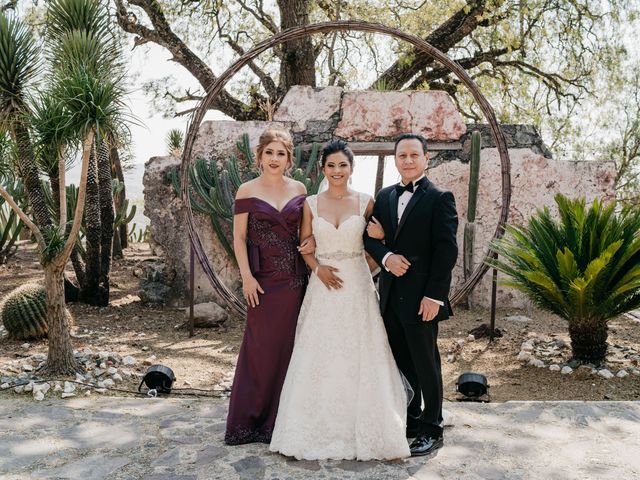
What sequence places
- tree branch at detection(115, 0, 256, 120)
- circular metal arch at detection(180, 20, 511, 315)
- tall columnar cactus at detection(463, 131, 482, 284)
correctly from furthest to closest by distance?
Result: tree branch at detection(115, 0, 256, 120) → tall columnar cactus at detection(463, 131, 482, 284) → circular metal arch at detection(180, 20, 511, 315)

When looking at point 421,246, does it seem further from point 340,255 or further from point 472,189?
point 472,189

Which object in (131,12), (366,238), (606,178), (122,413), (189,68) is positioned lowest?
(122,413)

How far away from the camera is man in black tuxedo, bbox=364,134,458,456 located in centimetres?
319

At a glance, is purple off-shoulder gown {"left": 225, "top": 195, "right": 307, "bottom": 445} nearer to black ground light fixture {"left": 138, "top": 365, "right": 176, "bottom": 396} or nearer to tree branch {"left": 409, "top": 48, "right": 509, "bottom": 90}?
black ground light fixture {"left": 138, "top": 365, "right": 176, "bottom": 396}

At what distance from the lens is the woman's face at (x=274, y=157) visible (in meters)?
3.47

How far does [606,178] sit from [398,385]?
18.7 ft

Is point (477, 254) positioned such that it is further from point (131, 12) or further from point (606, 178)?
point (131, 12)

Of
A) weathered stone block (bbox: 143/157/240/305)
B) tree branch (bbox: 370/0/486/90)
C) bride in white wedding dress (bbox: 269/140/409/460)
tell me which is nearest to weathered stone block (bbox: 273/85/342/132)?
weathered stone block (bbox: 143/157/240/305)

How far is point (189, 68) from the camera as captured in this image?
35.0 feet

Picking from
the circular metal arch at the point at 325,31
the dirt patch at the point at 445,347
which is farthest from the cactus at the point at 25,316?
the circular metal arch at the point at 325,31

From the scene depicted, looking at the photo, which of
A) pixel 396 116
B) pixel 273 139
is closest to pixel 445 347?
pixel 396 116

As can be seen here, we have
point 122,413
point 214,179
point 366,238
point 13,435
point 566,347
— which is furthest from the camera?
point 214,179

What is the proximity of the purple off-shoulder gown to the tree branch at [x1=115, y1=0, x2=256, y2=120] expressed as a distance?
741 cm

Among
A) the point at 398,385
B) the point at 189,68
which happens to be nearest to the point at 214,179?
the point at 189,68
